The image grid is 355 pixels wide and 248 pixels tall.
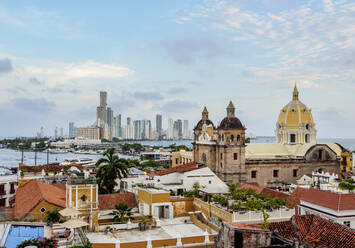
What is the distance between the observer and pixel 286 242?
13.2 metres

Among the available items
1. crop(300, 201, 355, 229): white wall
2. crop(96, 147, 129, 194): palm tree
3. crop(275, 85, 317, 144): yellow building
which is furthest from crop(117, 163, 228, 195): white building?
crop(275, 85, 317, 144): yellow building

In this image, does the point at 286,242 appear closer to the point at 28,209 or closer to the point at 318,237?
the point at 318,237

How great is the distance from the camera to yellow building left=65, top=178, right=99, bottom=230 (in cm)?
2378

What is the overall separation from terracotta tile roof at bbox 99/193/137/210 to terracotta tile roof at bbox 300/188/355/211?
1362cm

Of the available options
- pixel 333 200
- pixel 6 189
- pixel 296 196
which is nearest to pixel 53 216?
pixel 333 200

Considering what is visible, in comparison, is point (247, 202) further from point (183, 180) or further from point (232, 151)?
point (232, 151)

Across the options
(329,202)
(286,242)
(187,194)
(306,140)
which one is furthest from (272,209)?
(306,140)

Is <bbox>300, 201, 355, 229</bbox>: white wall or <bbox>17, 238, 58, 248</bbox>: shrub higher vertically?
<bbox>17, 238, 58, 248</bbox>: shrub

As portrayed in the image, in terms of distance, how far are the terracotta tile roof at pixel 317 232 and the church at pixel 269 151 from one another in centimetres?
3105

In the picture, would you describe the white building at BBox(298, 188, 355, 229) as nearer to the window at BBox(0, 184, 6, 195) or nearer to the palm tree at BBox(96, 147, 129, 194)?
the palm tree at BBox(96, 147, 129, 194)

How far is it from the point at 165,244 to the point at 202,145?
3236 cm

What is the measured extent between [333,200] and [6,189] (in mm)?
31161

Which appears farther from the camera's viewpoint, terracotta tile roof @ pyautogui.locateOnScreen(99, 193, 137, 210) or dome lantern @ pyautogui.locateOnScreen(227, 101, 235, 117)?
A: dome lantern @ pyautogui.locateOnScreen(227, 101, 235, 117)

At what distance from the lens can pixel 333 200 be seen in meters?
20.7
